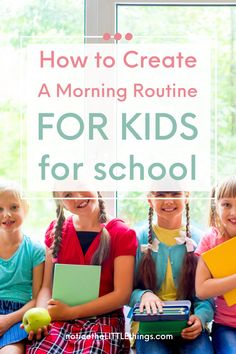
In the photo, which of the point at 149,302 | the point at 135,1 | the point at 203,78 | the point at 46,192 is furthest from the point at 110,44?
the point at 149,302

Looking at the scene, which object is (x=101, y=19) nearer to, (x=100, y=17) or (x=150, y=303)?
(x=100, y=17)

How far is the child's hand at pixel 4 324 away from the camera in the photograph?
1755mm

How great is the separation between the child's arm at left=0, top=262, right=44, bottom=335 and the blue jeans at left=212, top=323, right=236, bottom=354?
1.62 feet

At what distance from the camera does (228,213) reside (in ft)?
5.80

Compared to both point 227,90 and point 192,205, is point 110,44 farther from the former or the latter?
point 192,205

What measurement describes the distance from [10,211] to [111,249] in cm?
30

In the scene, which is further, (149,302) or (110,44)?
(110,44)

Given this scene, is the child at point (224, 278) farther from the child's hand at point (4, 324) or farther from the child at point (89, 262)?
the child's hand at point (4, 324)

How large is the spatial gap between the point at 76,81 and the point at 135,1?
0.31 metres

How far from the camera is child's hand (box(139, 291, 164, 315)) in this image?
1690 mm

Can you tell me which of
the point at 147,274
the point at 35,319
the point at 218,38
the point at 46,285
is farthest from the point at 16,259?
the point at 218,38

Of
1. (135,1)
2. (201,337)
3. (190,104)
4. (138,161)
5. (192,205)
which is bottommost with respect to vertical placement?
(201,337)

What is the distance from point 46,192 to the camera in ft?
6.92

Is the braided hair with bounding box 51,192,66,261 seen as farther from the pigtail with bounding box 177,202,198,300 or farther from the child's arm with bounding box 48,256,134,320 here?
the pigtail with bounding box 177,202,198,300
